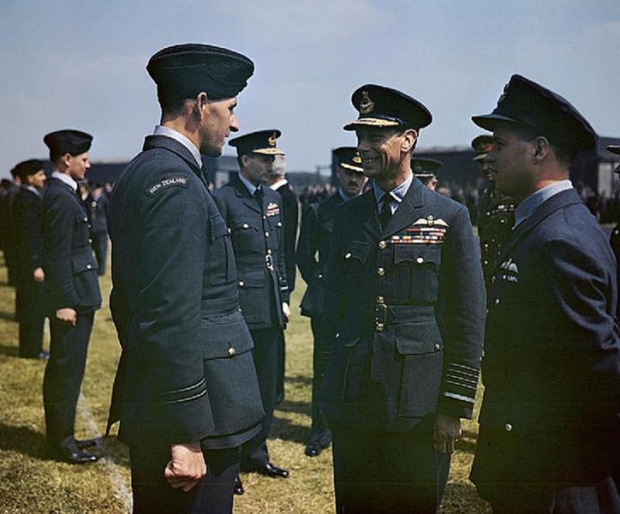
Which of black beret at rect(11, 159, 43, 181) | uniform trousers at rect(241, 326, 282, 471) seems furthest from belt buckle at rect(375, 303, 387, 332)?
black beret at rect(11, 159, 43, 181)

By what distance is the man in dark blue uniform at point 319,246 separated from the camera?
5695 millimetres

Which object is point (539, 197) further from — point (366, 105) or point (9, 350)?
point (9, 350)

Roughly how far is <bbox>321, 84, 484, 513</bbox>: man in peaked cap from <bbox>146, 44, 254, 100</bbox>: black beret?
90 cm

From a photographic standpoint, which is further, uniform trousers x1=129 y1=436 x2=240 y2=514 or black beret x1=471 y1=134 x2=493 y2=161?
black beret x1=471 y1=134 x2=493 y2=161

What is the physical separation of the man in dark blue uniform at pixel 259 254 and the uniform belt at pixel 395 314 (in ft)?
6.35

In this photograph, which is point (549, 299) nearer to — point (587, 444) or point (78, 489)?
point (587, 444)

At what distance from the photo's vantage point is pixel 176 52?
8.27 feet

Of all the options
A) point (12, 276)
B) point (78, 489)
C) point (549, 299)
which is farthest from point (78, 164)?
point (12, 276)

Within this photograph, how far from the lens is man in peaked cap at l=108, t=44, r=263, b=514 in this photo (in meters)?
2.22

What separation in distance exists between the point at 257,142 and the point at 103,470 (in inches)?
109

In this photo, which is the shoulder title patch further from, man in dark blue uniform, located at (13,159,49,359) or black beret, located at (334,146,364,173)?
man in dark blue uniform, located at (13,159,49,359)

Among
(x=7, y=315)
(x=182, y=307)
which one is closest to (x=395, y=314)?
(x=182, y=307)

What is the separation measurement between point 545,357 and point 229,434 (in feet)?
3.80

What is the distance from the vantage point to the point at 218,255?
2.45m
